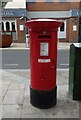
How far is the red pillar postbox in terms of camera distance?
3.66 metres

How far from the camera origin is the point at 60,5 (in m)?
21.2

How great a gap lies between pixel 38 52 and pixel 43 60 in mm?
185

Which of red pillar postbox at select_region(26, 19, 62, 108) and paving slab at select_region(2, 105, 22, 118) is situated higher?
red pillar postbox at select_region(26, 19, 62, 108)

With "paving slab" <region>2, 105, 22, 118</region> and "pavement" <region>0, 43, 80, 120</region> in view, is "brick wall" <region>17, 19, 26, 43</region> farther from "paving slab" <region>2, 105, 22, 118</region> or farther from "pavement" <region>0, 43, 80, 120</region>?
"paving slab" <region>2, 105, 22, 118</region>

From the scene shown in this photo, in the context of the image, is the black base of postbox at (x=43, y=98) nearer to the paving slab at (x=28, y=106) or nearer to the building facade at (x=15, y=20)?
the paving slab at (x=28, y=106)

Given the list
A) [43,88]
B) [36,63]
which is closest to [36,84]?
[43,88]

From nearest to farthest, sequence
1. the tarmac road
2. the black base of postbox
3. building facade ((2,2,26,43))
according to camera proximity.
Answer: the black base of postbox, the tarmac road, building facade ((2,2,26,43))

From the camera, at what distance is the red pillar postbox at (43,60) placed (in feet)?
12.0

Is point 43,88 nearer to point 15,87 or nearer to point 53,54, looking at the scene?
point 53,54

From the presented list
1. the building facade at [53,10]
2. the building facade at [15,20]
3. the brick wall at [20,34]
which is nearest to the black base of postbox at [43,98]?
the building facade at [15,20]

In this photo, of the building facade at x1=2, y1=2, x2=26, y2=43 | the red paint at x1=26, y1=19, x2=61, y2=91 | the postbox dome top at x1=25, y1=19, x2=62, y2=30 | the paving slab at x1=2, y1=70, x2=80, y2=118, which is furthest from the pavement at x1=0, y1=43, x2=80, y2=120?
the building facade at x1=2, y1=2, x2=26, y2=43

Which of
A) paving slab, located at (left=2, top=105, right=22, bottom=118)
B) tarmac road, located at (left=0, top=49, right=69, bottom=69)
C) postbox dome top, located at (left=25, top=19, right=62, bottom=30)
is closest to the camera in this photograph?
postbox dome top, located at (left=25, top=19, right=62, bottom=30)

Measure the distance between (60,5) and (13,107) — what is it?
740 inches

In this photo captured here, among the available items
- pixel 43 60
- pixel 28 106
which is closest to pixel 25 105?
pixel 28 106
